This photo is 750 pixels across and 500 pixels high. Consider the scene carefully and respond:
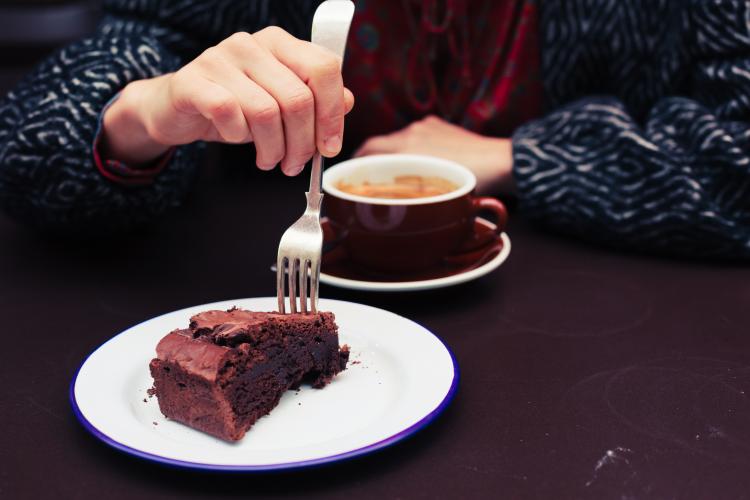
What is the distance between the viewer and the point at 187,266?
1165 millimetres

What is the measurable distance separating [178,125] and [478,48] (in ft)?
2.62

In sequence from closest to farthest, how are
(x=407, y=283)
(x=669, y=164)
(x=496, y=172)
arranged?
(x=407, y=283)
(x=669, y=164)
(x=496, y=172)

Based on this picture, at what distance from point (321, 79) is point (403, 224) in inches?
10.1

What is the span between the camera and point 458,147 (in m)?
1.45

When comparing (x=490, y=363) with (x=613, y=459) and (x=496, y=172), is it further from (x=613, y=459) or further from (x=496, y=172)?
(x=496, y=172)

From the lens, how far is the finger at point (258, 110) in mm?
849

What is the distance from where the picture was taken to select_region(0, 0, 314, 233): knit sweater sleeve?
118cm

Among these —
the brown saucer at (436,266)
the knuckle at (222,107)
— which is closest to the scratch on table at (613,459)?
the brown saucer at (436,266)

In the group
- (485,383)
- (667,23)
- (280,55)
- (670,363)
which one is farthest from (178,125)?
(667,23)

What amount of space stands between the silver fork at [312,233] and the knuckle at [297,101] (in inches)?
2.9

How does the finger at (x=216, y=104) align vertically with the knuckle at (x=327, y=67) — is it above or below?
below

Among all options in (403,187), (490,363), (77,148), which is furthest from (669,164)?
(77,148)

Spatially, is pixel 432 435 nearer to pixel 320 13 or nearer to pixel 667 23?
pixel 320 13

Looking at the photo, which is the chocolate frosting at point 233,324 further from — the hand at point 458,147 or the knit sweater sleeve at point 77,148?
the hand at point 458,147
